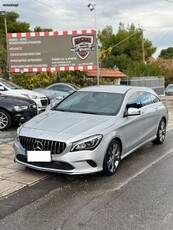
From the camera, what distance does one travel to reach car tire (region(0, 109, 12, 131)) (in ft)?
29.8

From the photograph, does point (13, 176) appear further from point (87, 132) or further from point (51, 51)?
point (51, 51)

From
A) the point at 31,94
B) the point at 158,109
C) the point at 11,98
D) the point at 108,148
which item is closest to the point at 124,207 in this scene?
the point at 108,148

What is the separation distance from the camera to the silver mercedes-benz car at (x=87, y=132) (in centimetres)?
476

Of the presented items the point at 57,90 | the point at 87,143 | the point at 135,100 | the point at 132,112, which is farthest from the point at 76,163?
the point at 57,90

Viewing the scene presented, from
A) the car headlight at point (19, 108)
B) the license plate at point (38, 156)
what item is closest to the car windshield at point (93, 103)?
the license plate at point (38, 156)

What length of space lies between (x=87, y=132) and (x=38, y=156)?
2.75 feet

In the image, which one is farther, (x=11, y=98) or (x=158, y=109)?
(x=11, y=98)

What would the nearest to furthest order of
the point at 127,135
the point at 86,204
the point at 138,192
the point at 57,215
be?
the point at 57,215 → the point at 86,204 → the point at 138,192 → the point at 127,135

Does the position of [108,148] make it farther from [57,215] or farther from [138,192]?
[57,215]

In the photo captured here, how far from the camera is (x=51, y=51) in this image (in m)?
17.3

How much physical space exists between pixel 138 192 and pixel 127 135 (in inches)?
56.4

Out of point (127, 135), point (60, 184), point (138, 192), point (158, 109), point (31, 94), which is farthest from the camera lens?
point (31, 94)

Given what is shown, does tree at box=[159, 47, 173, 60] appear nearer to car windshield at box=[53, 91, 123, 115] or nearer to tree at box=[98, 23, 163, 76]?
tree at box=[98, 23, 163, 76]

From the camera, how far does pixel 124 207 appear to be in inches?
160
